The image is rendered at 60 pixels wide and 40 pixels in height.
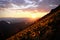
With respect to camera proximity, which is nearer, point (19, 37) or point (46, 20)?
point (46, 20)

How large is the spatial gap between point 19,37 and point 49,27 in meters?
0.80

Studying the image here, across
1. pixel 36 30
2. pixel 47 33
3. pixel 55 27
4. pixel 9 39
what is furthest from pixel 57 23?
pixel 9 39

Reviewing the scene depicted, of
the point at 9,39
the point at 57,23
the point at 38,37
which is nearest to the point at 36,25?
the point at 38,37

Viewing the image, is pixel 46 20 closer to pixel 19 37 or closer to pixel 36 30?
pixel 36 30

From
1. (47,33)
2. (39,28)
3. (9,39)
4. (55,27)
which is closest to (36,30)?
(39,28)

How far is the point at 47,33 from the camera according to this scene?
3082 mm

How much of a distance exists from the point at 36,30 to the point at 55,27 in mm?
470

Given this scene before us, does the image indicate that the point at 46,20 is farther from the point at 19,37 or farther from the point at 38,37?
the point at 19,37

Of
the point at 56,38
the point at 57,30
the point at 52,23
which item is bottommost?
the point at 56,38

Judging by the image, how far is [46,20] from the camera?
2992mm

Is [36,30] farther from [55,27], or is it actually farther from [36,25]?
[55,27]

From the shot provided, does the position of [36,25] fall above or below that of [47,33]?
above

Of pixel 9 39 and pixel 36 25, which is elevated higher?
pixel 36 25

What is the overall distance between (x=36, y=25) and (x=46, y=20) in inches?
10.9
